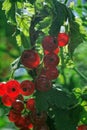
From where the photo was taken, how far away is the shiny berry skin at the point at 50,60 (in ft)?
5.63

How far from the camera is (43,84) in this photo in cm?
164

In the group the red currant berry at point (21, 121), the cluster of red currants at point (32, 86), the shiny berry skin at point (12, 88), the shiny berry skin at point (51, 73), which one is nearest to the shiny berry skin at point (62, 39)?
the cluster of red currants at point (32, 86)

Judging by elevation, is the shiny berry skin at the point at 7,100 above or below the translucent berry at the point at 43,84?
below

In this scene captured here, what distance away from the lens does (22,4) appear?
1792 millimetres

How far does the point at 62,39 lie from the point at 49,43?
10 centimetres

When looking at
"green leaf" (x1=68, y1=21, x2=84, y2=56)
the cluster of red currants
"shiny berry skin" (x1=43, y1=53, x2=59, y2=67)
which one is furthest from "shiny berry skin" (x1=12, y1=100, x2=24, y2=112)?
"green leaf" (x1=68, y1=21, x2=84, y2=56)

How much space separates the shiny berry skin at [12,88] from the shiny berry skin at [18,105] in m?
0.04

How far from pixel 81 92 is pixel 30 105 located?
267 mm

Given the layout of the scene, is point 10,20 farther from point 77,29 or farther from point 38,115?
point 38,115

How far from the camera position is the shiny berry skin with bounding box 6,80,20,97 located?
1.76 metres

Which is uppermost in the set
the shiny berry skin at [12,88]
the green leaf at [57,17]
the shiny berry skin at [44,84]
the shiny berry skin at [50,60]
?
the green leaf at [57,17]

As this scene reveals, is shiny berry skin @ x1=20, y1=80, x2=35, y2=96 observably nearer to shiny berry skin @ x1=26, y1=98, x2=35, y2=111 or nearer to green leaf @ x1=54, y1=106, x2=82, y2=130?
shiny berry skin @ x1=26, y1=98, x2=35, y2=111

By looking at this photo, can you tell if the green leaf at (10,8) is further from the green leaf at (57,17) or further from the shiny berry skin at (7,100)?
the shiny berry skin at (7,100)

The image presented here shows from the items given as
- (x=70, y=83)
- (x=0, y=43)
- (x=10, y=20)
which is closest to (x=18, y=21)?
(x=10, y=20)
